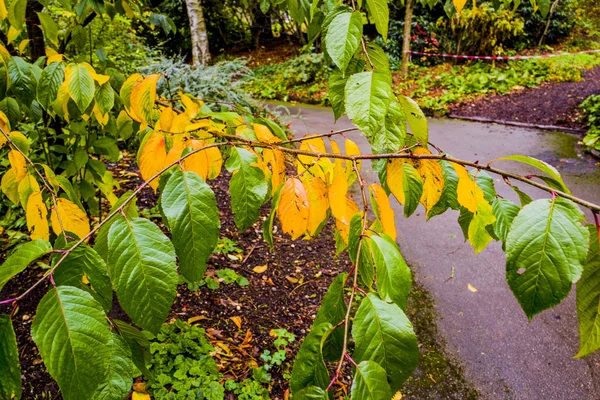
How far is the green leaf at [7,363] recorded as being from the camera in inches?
18.0

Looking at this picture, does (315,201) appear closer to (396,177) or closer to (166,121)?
(396,177)

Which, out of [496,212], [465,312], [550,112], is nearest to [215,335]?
[465,312]

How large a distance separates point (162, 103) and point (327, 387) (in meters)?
1.26

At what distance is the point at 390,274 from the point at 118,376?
42cm

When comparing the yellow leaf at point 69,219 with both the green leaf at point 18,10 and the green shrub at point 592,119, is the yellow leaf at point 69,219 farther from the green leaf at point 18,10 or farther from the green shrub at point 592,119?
the green shrub at point 592,119

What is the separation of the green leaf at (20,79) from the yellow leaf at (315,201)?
A: 100 cm

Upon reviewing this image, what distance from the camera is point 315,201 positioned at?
30.8 inches

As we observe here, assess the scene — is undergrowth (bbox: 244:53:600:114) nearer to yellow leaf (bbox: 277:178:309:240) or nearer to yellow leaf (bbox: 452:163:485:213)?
yellow leaf (bbox: 452:163:485:213)

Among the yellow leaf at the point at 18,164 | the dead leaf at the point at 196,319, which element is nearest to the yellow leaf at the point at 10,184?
the yellow leaf at the point at 18,164

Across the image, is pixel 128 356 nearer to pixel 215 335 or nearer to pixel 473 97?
pixel 215 335

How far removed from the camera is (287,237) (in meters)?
3.71

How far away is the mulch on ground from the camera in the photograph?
23.8ft

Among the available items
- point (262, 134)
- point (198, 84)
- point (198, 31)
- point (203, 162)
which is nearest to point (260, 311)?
point (262, 134)

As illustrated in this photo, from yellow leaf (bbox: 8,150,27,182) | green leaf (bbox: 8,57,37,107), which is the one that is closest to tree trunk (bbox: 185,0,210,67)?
green leaf (bbox: 8,57,37,107)
